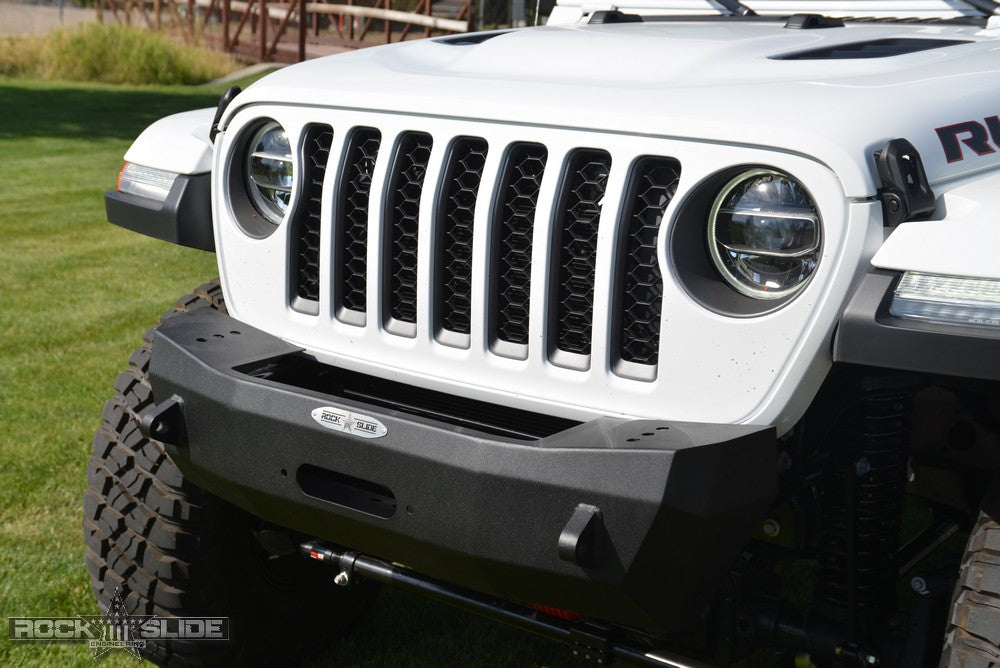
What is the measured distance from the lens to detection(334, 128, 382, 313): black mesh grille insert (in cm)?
228

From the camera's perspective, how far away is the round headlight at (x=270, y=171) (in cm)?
244

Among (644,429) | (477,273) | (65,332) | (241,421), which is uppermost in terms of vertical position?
(477,273)

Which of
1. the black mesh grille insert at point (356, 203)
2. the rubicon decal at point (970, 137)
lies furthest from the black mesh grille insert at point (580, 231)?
the rubicon decal at point (970, 137)

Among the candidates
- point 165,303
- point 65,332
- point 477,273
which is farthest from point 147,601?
point 165,303

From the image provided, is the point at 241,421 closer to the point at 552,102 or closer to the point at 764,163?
the point at 552,102

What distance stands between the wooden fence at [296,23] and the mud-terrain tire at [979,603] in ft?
59.1

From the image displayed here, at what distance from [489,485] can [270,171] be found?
927 mm

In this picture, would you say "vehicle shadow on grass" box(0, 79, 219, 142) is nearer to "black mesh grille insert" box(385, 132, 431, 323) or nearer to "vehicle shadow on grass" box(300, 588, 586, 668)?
"vehicle shadow on grass" box(300, 588, 586, 668)

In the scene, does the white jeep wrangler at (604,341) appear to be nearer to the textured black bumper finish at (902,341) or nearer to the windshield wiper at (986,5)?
the textured black bumper finish at (902,341)

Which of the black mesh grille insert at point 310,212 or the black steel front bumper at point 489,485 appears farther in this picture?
the black mesh grille insert at point 310,212

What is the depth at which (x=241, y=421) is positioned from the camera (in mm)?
2166

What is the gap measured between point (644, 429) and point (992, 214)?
2.06ft

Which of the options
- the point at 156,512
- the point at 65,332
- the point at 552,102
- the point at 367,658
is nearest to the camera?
the point at 552,102
